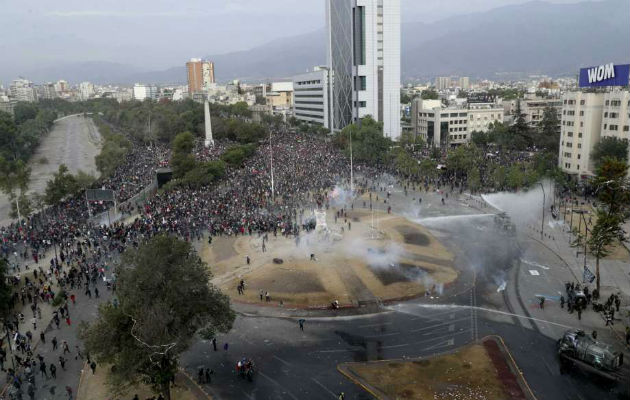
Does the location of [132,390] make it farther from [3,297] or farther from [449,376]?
[449,376]

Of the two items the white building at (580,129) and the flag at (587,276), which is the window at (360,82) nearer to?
the white building at (580,129)

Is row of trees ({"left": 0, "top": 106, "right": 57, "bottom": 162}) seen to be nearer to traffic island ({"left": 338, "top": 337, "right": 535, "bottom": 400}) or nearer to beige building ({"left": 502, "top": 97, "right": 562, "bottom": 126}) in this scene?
traffic island ({"left": 338, "top": 337, "right": 535, "bottom": 400})

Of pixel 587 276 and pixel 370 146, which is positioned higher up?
pixel 370 146

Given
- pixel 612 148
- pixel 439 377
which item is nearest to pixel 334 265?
pixel 439 377

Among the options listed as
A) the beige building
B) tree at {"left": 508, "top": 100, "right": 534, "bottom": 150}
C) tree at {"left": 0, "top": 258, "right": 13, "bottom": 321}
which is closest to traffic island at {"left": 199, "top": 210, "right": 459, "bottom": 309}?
tree at {"left": 0, "top": 258, "right": 13, "bottom": 321}

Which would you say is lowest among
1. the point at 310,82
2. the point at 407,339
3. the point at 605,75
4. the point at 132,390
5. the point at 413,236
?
the point at 132,390

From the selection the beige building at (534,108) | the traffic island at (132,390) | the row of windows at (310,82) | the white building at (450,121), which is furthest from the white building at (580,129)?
the row of windows at (310,82)

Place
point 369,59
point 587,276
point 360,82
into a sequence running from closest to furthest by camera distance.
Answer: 1. point 587,276
2. point 369,59
3. point 360,82

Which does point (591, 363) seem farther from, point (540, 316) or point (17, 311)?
point (17, 311)
